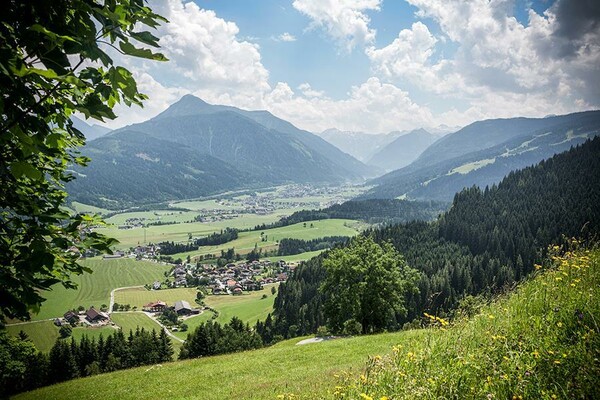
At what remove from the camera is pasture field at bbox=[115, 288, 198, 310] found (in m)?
149

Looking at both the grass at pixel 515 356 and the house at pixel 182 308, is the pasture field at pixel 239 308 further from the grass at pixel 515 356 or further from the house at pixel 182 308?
the grass at pixel 515 356

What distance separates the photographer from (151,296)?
156750 millimetres

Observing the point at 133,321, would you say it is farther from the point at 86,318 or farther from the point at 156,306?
the point at 86,318

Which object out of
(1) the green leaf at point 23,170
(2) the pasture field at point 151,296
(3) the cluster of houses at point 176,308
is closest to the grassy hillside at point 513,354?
(1) the green leaf at point 23,170

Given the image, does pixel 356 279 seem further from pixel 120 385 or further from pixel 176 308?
pixel 176 308

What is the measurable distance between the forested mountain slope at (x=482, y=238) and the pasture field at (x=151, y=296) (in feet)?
166

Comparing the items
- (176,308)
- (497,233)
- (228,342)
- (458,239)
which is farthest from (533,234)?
Result: (176,308)

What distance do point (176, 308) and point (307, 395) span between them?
144197mm

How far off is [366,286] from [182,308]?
4678 inches

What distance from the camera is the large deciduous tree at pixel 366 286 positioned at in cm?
3909

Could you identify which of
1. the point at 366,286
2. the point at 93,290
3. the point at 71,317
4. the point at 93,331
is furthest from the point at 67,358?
the point at 93,290

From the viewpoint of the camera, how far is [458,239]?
554ft

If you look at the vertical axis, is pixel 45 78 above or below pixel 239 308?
above

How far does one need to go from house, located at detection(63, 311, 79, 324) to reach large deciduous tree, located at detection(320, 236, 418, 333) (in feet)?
383
